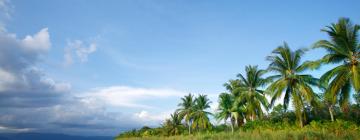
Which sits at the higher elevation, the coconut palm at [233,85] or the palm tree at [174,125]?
the coconut palm at [233,85]

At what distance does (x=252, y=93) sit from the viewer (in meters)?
39.7

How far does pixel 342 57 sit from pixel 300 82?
24.2 ft

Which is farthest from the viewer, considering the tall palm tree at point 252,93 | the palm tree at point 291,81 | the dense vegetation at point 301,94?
the tall palm tree at point 252,93

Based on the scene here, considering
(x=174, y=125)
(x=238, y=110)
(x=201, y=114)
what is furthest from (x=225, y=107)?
(x=174, y=125)

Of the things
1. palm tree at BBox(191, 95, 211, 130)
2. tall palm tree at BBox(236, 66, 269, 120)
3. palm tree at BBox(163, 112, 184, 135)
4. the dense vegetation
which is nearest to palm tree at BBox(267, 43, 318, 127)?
the dense vegetation

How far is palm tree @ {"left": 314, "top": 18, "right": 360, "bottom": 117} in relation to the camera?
20953 millimetres

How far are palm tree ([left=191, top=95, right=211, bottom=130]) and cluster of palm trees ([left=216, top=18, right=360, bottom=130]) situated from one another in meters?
10.2

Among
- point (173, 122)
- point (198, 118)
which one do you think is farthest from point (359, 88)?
point (173, 122)

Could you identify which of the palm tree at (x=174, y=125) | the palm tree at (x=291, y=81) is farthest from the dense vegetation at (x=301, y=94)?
the palm tree at (x=174, y=125)

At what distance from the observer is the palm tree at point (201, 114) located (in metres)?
55.7

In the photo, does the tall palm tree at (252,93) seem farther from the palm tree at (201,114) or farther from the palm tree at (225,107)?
the palm tree at (201,114)

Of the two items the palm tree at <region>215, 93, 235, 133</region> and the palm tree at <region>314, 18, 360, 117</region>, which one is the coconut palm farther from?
the palm tree at <region>314, 18, 360, 117</region>

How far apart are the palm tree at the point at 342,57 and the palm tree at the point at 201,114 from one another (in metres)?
35.2

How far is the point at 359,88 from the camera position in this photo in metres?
19.3
